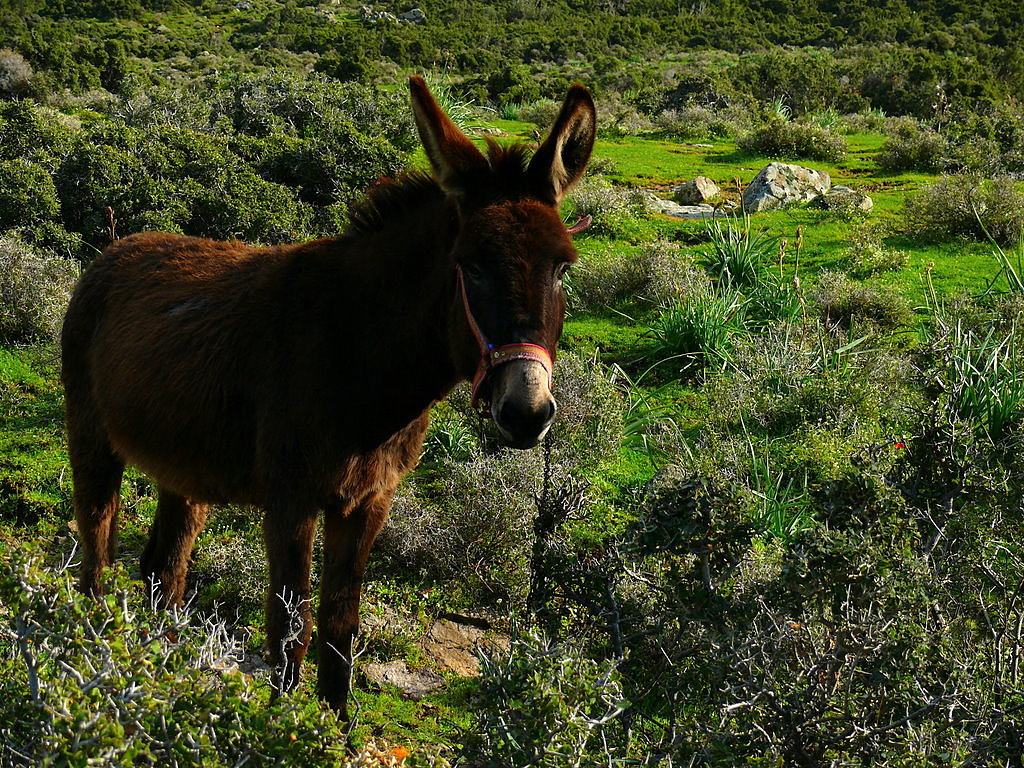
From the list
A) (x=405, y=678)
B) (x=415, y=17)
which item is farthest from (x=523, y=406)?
(x=415, y=17)

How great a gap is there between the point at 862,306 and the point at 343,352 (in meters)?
6.53

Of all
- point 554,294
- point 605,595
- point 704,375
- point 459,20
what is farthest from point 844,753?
point 459,20

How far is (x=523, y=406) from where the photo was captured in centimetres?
271

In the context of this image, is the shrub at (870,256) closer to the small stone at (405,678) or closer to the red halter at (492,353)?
the small stone at (405,678)

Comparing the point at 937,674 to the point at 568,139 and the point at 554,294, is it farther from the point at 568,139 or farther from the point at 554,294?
the point at 568,139

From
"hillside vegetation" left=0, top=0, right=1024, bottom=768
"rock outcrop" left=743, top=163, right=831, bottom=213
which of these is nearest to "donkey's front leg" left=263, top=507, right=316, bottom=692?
"hillside vegetation" left=0, top=0, right=1024, bottom=768

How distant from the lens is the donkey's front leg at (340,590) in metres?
3.74

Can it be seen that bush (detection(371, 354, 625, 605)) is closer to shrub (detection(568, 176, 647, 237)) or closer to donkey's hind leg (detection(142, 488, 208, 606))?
donkey's hind leg (detection(142, 488, 208, 606))

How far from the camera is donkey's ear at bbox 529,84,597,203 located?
322cm

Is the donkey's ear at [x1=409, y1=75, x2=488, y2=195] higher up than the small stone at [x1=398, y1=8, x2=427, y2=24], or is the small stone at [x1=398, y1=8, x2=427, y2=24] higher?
the donkey's ear at [x1=409, y1=75, x2=488, y2=195]

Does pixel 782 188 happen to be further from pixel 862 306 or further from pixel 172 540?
pixel 172 540

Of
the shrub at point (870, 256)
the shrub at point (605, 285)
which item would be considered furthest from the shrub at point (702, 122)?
the shrub at point (605, 285)

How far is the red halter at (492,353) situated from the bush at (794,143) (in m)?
14.9

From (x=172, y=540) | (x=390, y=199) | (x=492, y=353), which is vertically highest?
(x=390, y=199)
